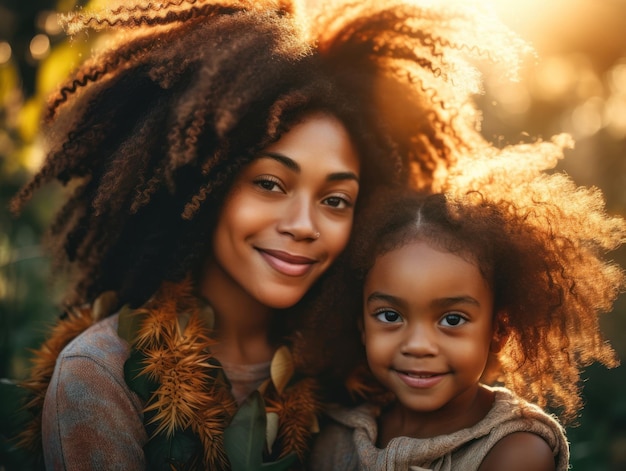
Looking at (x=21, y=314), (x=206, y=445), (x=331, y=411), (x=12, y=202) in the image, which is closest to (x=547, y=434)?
(x=331, y=411)

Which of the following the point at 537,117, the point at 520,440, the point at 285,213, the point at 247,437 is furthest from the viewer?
the point at 537,117

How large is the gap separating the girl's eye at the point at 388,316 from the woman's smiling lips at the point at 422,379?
6.9 inches

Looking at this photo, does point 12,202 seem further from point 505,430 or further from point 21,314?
point 505,430

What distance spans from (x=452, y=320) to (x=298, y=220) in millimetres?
594

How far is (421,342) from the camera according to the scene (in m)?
2.19

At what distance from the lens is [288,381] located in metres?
2.55

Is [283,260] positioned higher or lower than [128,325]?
higher

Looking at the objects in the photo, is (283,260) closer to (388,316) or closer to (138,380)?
(388,316)

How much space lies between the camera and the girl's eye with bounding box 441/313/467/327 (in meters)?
2.23

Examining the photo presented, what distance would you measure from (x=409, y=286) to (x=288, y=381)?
626mm

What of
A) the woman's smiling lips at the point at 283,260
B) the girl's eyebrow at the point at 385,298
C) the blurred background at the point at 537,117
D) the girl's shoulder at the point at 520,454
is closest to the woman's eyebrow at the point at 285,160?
the woman's smiling lips at the point at 283,260

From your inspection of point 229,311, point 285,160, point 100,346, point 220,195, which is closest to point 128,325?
point 100,346

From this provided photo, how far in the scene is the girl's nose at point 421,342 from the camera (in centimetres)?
218

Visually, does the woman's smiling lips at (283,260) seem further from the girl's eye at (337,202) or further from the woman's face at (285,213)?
the girl's eye at (337,202)
